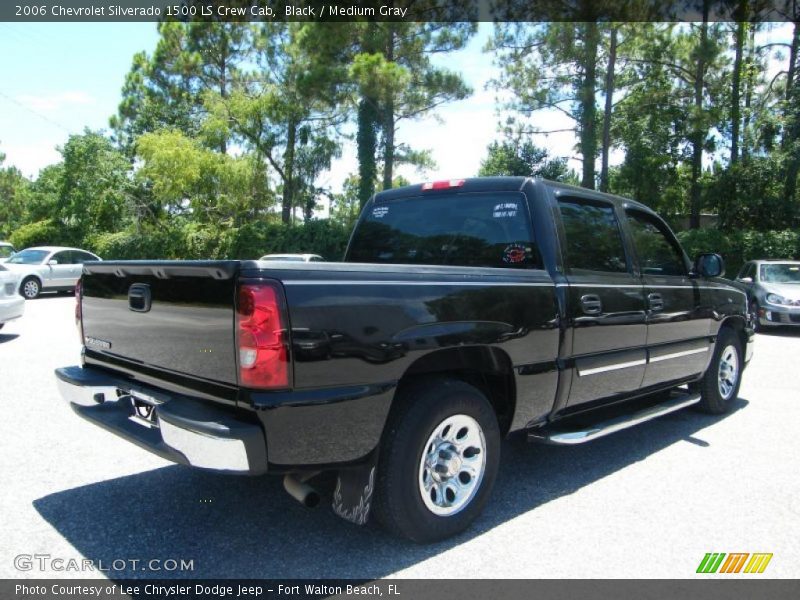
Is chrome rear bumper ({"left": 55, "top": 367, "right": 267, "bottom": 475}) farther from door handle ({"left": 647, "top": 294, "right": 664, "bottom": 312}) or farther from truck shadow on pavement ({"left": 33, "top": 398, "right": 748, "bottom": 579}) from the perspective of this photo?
door handle ({"left": 647, "top": 294, "right": 664, "bottom": 312})

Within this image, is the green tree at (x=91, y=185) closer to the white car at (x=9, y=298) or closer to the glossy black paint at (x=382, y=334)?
the white car at (x=9, y=298)

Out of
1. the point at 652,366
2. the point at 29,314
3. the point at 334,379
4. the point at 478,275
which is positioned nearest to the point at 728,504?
the point at 652,366

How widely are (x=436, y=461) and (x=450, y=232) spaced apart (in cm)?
169

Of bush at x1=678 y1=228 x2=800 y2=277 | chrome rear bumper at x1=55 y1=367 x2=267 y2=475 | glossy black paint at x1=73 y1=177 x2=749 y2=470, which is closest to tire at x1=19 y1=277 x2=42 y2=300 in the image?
glossy black paint at x1=73 y1=177 x2=749 y2=470

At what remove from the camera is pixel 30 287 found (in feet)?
58.8

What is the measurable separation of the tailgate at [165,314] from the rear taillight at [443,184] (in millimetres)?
2058

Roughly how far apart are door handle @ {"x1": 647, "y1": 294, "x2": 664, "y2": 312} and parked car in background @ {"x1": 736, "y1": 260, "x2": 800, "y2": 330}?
8.39 meters

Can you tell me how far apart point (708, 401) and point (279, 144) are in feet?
91.1

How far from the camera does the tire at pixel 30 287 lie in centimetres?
1772

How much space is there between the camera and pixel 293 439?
100 inches

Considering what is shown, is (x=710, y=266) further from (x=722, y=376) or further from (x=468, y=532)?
(x=468, y=532)

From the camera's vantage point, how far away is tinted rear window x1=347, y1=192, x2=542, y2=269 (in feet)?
12.8

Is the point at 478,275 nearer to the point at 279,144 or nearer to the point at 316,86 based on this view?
the point at 316,86

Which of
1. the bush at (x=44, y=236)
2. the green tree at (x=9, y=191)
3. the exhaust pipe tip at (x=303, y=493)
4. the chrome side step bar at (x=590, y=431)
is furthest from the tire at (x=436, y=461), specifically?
the green tree at (x=9, y=191)
